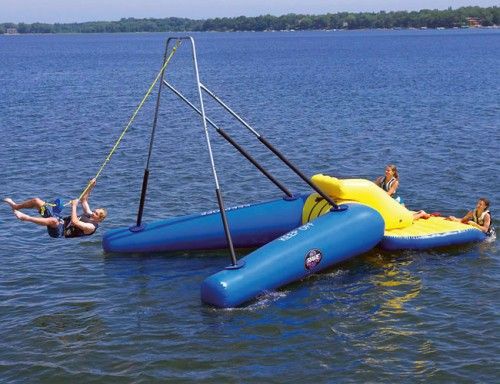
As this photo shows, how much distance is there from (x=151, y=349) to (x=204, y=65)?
8540 centimetres

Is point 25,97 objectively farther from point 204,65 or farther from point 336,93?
point 204,65

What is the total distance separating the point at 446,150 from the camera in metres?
31.1

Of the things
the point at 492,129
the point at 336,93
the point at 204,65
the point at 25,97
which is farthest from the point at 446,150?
the point at 204,65

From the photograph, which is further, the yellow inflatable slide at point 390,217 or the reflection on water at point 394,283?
the yellow inflatable slide at point 390,217

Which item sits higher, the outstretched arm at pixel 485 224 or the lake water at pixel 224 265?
the outstretched arm at pixel 485 224

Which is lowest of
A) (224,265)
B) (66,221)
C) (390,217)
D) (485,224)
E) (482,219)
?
(224,265)

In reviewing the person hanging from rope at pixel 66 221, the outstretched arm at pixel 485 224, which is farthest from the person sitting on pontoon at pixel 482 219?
the person hanging from rope at pixel 66 221

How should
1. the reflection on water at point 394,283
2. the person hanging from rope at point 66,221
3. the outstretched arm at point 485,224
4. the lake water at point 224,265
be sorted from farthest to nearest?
the outstretched arm at point 485,224, the person hanging from rope at point 66,221, the reflection on water at point 394,283, the lake water at point 224,265

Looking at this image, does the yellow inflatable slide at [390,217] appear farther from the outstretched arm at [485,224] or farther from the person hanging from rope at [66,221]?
the person hanging from rope at [66,221]

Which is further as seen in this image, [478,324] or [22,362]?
[478,324]

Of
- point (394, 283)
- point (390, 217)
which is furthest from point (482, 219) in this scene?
point (394, 283)

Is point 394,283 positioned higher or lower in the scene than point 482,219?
lower

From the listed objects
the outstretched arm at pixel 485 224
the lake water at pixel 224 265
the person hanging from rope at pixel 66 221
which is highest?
the person hanging from rope at pixel 66 221

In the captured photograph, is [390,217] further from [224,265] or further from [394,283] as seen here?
[224,265]
